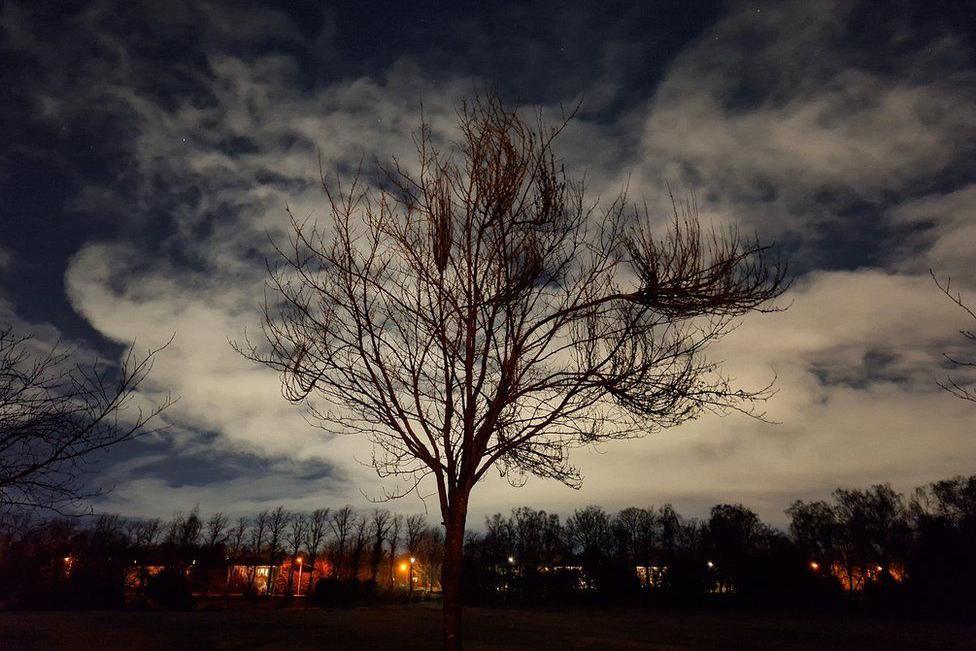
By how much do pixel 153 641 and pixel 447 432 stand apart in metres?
11.9

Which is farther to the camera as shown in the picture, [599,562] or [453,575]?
[599,562]

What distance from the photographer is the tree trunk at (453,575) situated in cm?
468

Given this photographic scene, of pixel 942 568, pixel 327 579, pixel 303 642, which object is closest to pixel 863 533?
pixel 942 568

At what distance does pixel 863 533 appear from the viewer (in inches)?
2382

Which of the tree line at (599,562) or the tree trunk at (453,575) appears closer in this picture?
the tree trunk at (453,575)

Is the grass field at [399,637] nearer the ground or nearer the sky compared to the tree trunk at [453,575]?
nearer the ground

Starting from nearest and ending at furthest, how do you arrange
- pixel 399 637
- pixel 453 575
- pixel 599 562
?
pixel 453 575 → pixel 399 637 → pixel 599 562

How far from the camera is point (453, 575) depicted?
4906 millimetres

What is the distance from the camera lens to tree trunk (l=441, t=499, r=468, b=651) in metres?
4.68

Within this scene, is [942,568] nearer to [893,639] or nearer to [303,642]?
[893,639]

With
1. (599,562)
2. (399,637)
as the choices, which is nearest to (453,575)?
(399,637)

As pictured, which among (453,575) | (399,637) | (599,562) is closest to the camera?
(453,575)

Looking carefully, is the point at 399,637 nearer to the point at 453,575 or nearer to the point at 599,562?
the point at 453,575

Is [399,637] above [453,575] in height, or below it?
below
